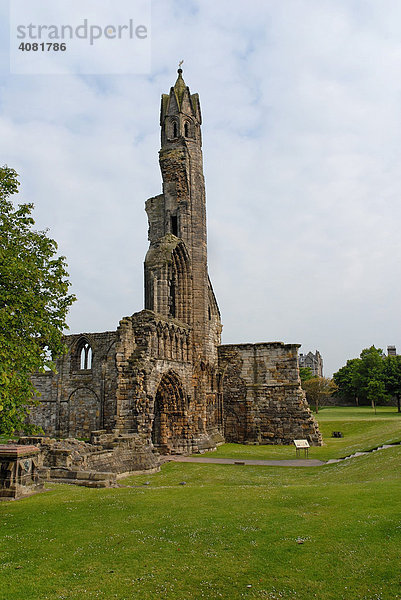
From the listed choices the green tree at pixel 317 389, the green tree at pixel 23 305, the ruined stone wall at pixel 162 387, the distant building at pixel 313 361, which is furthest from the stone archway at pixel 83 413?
the distant building at pixel 313 361

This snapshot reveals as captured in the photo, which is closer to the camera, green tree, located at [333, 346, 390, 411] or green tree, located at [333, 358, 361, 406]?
green tree, located at [333, 346, 390, 411]

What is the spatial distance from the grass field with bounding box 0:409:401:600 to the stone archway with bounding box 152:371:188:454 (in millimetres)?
15240

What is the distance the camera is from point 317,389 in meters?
61.6

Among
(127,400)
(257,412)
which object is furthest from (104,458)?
(257,412)

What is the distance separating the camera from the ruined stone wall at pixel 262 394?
3341cm

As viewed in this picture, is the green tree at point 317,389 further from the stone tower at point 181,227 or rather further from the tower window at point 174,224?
the tower window at point 174,224

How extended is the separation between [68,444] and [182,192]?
18124 mm

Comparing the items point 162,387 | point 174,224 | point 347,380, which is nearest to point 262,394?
point 162,387

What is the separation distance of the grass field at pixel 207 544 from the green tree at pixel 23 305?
265 centimetres

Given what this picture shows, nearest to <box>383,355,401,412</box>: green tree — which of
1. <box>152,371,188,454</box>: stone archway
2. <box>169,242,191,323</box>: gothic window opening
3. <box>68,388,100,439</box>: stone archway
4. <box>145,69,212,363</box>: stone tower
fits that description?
<box>145,69,212,363</box>: stone tower

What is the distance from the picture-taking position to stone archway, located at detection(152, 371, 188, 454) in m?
27.9

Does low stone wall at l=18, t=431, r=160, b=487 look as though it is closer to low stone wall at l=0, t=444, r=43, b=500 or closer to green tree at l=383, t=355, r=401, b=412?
low stone wall at l=0, t=444, r=43, b=500

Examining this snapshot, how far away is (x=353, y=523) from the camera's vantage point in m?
8.37

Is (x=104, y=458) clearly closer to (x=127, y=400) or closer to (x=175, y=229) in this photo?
(x=127, y=400)
